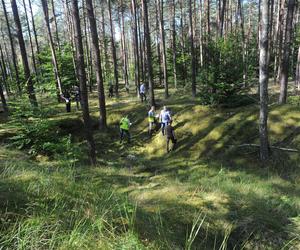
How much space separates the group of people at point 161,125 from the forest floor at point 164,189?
0.54 metres

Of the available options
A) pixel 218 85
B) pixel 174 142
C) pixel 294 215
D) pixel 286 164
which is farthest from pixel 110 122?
pixel 294 215

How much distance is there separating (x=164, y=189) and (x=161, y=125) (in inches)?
322

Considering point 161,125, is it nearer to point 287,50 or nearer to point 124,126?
point 124,126

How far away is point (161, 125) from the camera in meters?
14.9

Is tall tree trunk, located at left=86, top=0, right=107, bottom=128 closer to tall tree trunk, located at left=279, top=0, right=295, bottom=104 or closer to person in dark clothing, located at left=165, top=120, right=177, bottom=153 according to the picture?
person in dark clothing, located at left=165, top=120, right=177, bottom=153

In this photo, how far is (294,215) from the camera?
229 inches

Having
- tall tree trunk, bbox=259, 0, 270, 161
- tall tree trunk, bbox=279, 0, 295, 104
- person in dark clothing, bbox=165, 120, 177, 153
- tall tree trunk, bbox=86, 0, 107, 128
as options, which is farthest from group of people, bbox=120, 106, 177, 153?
tall tree trunk, bbox=279, 0, 295, 104

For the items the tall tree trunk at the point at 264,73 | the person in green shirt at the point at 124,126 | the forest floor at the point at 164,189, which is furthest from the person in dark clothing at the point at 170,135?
the tall tree trunk at the point at 264,73

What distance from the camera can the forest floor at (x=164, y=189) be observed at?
8.97 feet

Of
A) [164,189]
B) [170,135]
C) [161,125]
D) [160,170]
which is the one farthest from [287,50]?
[164,189]

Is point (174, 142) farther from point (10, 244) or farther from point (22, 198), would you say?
point (10, 244)

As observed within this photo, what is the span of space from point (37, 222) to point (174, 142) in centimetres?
1093

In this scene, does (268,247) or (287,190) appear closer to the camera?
(268,247)

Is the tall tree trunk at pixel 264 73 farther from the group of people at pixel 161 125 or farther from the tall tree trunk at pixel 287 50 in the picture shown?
the tall tree trunk at pixel 287 50
